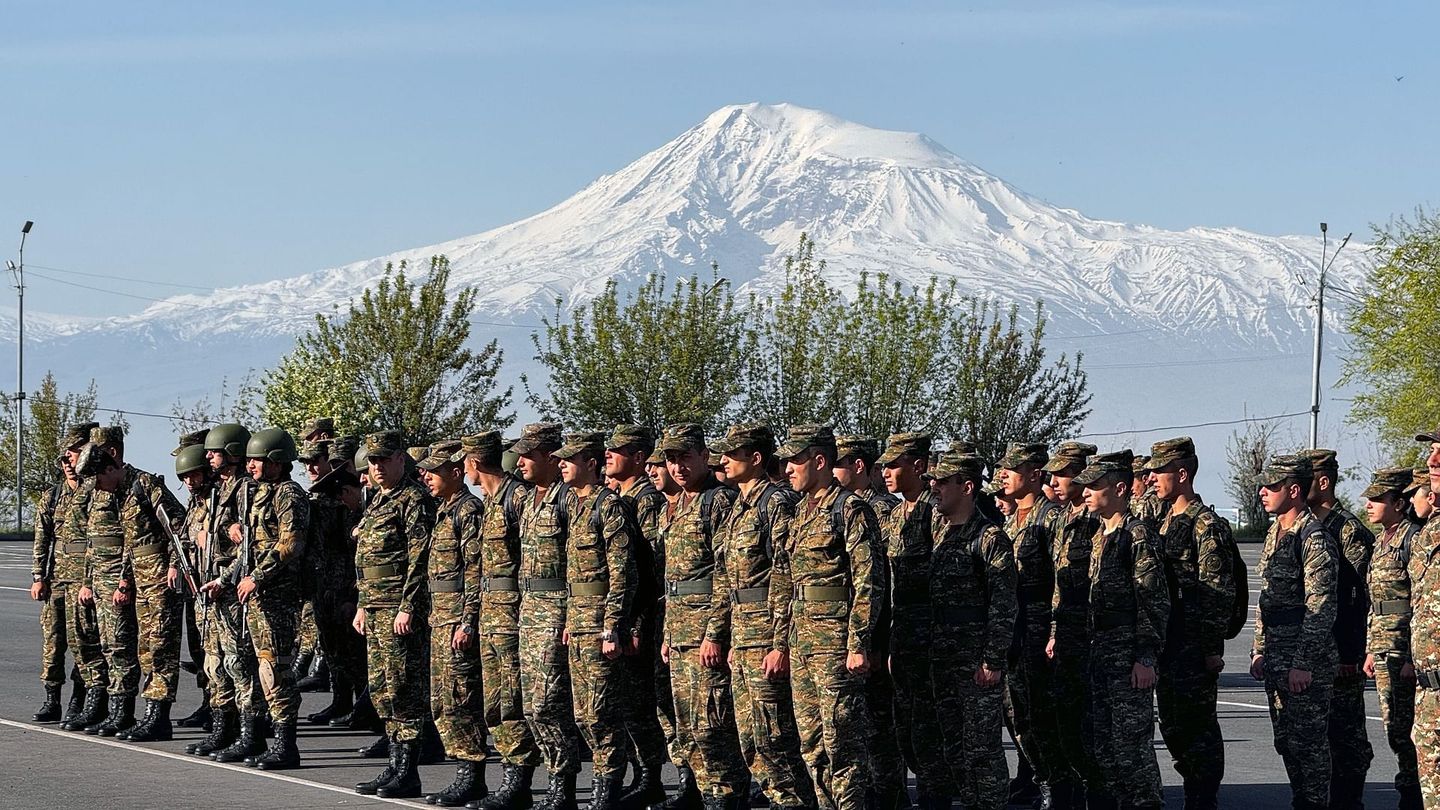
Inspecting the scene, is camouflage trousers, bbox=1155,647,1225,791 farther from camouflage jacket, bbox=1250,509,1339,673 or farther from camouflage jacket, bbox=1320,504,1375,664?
camouflage jacket, bbox=1320,504,1375,664

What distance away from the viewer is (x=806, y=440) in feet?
32.6

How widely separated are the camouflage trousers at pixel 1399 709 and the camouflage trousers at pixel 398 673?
18.0 feet

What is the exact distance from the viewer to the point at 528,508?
35.5 feet

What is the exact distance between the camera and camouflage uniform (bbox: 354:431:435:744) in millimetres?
11469

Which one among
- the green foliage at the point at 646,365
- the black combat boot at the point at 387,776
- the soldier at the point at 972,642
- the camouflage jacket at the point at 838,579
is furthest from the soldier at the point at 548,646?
the green foliage at the point at 646,365

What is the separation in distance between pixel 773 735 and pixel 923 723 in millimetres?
854

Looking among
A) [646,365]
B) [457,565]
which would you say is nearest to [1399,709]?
[457,565]

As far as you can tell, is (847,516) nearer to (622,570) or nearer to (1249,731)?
(622,570)

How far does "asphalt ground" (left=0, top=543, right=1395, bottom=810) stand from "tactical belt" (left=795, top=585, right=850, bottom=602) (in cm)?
260

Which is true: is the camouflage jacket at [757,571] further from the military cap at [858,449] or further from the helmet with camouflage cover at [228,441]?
the helmet with camouflage cover at [228,441]

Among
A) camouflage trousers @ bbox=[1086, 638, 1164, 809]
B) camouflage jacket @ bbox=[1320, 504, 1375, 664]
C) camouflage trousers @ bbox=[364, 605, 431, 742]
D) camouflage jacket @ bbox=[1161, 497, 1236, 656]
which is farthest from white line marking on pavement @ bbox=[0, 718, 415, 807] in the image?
camouflage jacket @ bbox=[1320, 504, 1375, 664]

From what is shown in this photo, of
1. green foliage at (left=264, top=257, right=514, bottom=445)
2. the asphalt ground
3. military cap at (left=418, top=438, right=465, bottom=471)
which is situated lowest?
the asphalt ground

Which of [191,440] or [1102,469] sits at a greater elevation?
[191,440]

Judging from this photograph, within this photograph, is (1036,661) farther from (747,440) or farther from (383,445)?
(383,445)
